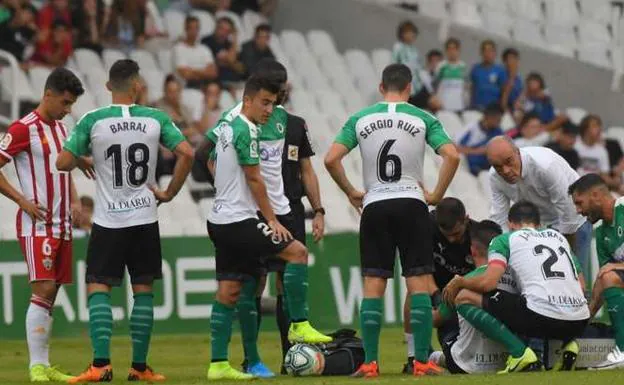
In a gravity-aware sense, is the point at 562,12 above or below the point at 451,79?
above

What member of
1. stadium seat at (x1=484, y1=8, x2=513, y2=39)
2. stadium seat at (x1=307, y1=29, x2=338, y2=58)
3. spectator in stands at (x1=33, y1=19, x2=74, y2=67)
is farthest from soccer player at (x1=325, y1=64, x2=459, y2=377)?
stadium seat at (x1=484, y1=8, x2=513, y2=39)

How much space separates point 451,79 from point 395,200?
12107mm

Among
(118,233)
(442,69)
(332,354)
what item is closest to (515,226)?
(332,354)

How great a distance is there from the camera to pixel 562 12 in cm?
2805

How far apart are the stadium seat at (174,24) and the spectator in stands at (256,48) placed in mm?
1200

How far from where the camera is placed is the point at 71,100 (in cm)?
1358

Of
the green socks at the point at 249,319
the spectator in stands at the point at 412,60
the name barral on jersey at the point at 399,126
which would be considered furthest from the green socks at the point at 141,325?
the spectator in stands at the point at 412,60

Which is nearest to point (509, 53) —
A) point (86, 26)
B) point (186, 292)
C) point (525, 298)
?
point (86, 26)

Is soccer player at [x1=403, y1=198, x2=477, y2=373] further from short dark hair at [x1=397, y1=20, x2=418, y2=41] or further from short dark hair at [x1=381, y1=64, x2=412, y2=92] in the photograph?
short dark hair at [x1=397, y1=20, x2=418, y2=41]

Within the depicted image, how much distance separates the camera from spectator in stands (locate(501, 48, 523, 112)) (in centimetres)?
2480

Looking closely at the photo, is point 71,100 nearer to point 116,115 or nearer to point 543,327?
point 116,115

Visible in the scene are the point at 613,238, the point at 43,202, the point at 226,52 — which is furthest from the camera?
the point at 226,52

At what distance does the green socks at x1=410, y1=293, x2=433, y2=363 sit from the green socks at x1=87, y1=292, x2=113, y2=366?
212 cm

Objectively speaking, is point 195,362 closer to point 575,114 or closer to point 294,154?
point 294,154
